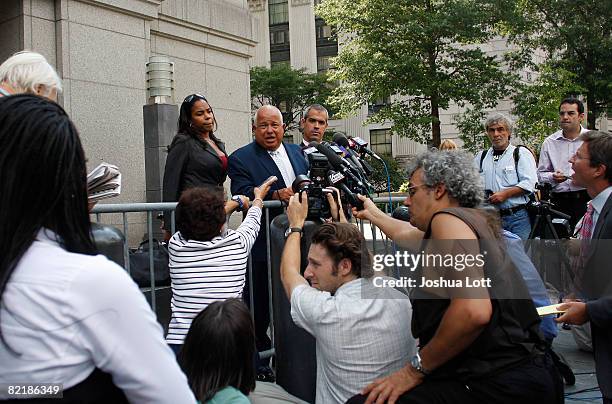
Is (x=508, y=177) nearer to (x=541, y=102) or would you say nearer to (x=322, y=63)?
(x=541, y=102)

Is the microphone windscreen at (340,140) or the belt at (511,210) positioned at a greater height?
the microphone windscreen at (340,140)

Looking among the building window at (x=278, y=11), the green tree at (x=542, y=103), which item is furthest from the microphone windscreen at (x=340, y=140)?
the building window at (x=278, y=11)

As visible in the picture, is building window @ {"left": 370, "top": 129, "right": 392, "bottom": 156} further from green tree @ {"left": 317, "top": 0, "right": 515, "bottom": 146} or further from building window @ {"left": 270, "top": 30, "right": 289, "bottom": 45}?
green tree @ {"left": 317, "top": 0, "right": 515, "bottom": 146}

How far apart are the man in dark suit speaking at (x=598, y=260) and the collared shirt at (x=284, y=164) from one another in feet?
7.75

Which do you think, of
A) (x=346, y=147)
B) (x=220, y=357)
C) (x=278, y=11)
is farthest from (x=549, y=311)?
(x=278, y=11)

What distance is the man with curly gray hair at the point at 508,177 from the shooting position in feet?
22.6

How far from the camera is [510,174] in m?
6.93

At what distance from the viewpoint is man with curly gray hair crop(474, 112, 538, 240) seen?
688cm

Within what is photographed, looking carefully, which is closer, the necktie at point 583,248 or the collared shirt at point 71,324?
the collared shirt at point 71,324

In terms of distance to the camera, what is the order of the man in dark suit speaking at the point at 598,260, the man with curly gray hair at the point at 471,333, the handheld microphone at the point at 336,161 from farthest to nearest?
the handheld microphone at the point at 336,161
the man in dark suit speaking at the point at 598,260
the man with curly gray hair at the point at 471,333

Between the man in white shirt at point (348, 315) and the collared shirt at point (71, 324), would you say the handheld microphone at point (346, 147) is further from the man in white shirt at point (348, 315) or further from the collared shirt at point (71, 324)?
the collared shirt at point (71, 324)

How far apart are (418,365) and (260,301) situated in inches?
92.5

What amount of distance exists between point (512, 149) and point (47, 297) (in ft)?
21.2

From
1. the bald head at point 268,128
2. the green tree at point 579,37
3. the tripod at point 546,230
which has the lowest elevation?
the tripod at point 546,230
